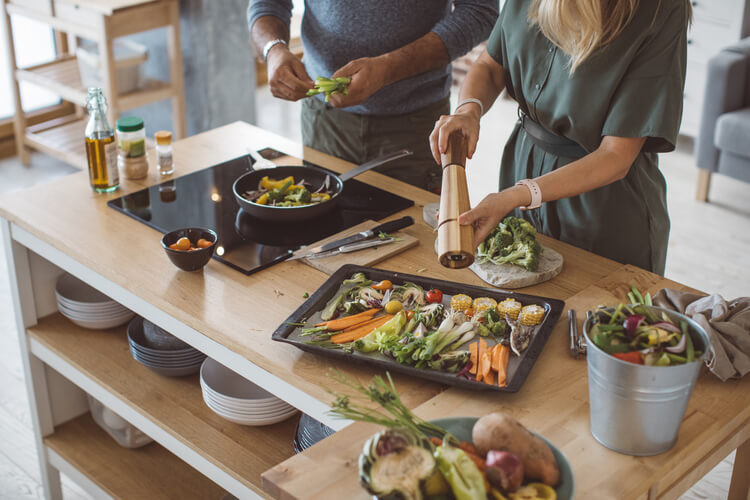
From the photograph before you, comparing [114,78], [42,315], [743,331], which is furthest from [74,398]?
[114,78]

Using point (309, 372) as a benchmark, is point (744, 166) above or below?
below

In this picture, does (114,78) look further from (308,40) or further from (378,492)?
(378,492)

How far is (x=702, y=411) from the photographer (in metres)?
1.31

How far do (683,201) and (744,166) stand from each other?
14.7 inches

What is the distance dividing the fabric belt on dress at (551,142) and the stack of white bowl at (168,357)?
36.9 inches

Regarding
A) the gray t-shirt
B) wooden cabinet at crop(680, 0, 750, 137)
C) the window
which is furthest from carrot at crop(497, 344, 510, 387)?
the window

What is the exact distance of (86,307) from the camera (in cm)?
205

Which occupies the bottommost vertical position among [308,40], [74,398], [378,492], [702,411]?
[74,398]

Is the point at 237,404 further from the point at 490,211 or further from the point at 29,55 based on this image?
the point at 29,55

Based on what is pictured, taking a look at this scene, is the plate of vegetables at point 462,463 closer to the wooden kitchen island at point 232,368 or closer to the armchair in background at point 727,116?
the wooden kitchen island at point 232,368

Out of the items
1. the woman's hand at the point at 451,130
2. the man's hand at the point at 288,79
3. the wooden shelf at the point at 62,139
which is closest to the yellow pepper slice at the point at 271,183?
the man's hand at the point at 288,79

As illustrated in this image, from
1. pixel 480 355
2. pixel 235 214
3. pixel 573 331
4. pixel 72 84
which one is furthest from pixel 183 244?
pixel 72 84

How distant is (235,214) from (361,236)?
337 mm

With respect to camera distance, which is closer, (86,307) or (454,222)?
Result: (454,222)
